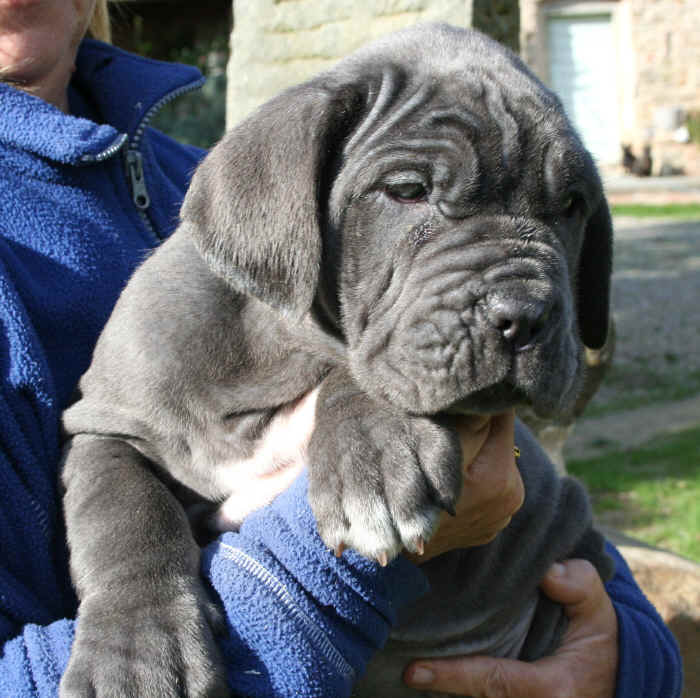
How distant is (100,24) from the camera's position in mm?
3686

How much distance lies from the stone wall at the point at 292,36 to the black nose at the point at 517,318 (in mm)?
4764

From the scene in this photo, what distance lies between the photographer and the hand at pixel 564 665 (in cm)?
268

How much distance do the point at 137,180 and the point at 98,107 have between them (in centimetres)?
37

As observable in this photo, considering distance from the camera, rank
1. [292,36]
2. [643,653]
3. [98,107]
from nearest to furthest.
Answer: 1. [643,653]
2. [98,107]
3. [292,36]

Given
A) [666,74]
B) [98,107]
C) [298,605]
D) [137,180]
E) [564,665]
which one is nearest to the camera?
[298,605]

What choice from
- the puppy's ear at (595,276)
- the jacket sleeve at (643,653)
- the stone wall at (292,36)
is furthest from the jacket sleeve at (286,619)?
the stone wall at (292,36)

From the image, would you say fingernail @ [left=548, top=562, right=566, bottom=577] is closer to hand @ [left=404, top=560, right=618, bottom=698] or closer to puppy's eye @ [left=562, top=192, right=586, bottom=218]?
hand @ [left=404, top=560, right=618, bottom=698]

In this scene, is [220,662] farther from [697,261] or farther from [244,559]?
[697,261]

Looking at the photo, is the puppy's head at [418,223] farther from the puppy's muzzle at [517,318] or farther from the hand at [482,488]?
the hand at [482,488]

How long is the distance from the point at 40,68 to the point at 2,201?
53 centimetres

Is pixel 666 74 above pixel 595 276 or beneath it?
beneath

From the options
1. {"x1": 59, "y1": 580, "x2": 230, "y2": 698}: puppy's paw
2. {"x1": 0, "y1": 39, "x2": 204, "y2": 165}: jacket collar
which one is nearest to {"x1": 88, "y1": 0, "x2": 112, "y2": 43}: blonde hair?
{"x1": 0, "y1": 39, "x2": 204, "y2": 165}: jacket collar

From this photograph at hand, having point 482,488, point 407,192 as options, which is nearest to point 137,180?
point 407,192

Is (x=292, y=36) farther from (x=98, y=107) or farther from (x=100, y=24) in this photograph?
(x=98, y=107)
